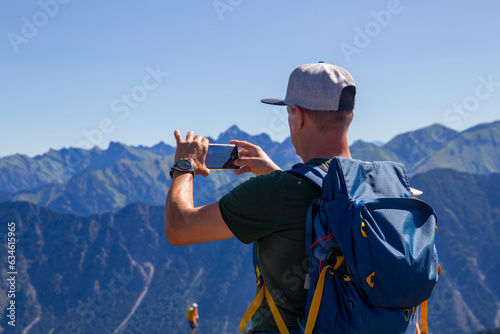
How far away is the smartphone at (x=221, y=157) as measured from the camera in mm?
4277

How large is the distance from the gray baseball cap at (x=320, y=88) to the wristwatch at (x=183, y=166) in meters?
0.84

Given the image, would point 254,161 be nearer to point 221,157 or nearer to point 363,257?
point 221,157

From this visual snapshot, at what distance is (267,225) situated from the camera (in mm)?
3465

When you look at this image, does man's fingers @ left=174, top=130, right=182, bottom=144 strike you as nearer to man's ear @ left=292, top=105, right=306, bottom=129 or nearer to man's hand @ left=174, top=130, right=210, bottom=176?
man's hand @ left=174, top=130, right=210, bottom=176

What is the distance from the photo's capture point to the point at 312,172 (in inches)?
139

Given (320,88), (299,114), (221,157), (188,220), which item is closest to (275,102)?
(299,114)

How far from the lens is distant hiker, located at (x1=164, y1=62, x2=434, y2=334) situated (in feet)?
11.2

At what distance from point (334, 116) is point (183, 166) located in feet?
3.79

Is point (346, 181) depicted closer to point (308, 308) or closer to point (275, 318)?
point (308, 308)

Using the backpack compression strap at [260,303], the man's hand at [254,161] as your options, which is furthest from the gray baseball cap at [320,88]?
the backpack compression strap at [260,303]

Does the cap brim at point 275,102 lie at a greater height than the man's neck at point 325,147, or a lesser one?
greater

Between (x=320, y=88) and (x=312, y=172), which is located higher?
(x=320, y=88)

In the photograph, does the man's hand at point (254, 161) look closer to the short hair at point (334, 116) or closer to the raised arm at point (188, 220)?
the short hair at point (334, 116)

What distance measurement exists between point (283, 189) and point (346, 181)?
1.38 feet
